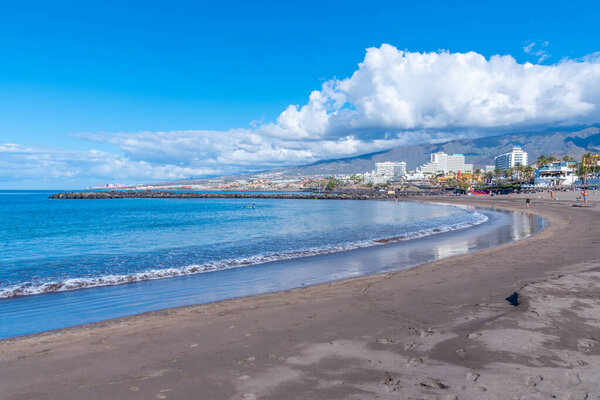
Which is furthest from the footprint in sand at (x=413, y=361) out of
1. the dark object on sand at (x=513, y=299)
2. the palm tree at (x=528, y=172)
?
the palm tree at (x=528, y=172)

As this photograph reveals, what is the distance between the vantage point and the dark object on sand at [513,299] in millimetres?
7906

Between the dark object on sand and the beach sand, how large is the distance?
0.12 m

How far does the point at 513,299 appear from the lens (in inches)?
326

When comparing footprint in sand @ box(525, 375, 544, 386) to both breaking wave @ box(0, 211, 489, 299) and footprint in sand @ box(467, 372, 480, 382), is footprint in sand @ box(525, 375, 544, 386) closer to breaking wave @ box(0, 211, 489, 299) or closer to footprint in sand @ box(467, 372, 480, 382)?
footprint in sand @ box(467, 372, 480, 382)

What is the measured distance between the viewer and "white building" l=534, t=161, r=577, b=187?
12456 centimetres

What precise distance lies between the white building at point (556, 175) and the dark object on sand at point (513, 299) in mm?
137913

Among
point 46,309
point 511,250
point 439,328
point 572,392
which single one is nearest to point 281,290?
point 439,328

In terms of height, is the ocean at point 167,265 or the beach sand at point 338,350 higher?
the beach sand at point 338,350

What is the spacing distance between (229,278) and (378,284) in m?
5.30

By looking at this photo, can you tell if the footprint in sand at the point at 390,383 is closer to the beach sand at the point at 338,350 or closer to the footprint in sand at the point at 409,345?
the beach sand at the point at 338,350

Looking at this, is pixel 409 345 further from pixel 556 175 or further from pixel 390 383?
pixel 556 175

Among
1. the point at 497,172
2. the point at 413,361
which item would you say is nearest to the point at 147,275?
the point at 413,361

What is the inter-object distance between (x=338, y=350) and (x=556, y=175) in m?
155

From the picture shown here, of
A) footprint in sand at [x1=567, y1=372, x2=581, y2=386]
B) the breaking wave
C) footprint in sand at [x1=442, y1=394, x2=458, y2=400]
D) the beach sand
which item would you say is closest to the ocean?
the breaking wave
